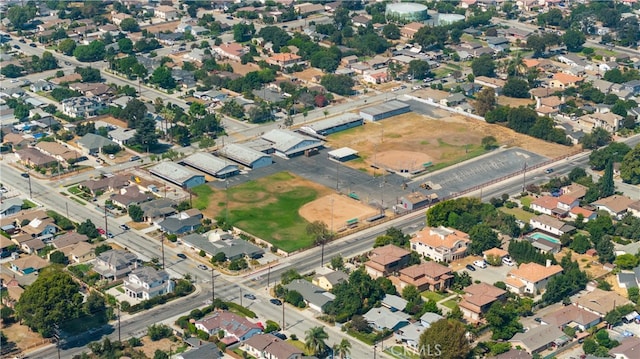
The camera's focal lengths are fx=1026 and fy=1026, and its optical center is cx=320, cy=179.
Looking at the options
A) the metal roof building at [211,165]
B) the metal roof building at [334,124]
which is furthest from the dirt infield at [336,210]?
the metal roof building at [334,124]

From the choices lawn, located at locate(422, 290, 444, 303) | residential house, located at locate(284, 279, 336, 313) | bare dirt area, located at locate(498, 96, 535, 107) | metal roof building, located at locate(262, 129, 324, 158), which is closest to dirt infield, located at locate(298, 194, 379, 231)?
metal roof building, located at locate(262, 129, 324, 158)

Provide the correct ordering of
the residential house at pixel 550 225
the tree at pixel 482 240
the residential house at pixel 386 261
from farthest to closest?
1. the residential house at pixel 550 225
2. the tree at pixel 482 240
3. the residential house at pixel 386 261

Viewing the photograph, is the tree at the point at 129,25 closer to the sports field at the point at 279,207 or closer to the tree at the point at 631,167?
the sports field at the point at 279,207

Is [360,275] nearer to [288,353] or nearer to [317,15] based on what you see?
[288,353]

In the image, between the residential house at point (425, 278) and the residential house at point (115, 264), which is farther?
the residential house at point (115, 264)

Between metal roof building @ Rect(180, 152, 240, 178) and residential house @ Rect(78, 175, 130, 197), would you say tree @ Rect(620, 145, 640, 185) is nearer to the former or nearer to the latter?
metal roof building @ Rect(180, 152, 240, 178)

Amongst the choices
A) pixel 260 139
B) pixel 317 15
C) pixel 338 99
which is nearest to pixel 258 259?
pixel 260 139

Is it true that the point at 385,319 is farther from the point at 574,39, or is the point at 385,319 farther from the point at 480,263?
the point at 574,39
